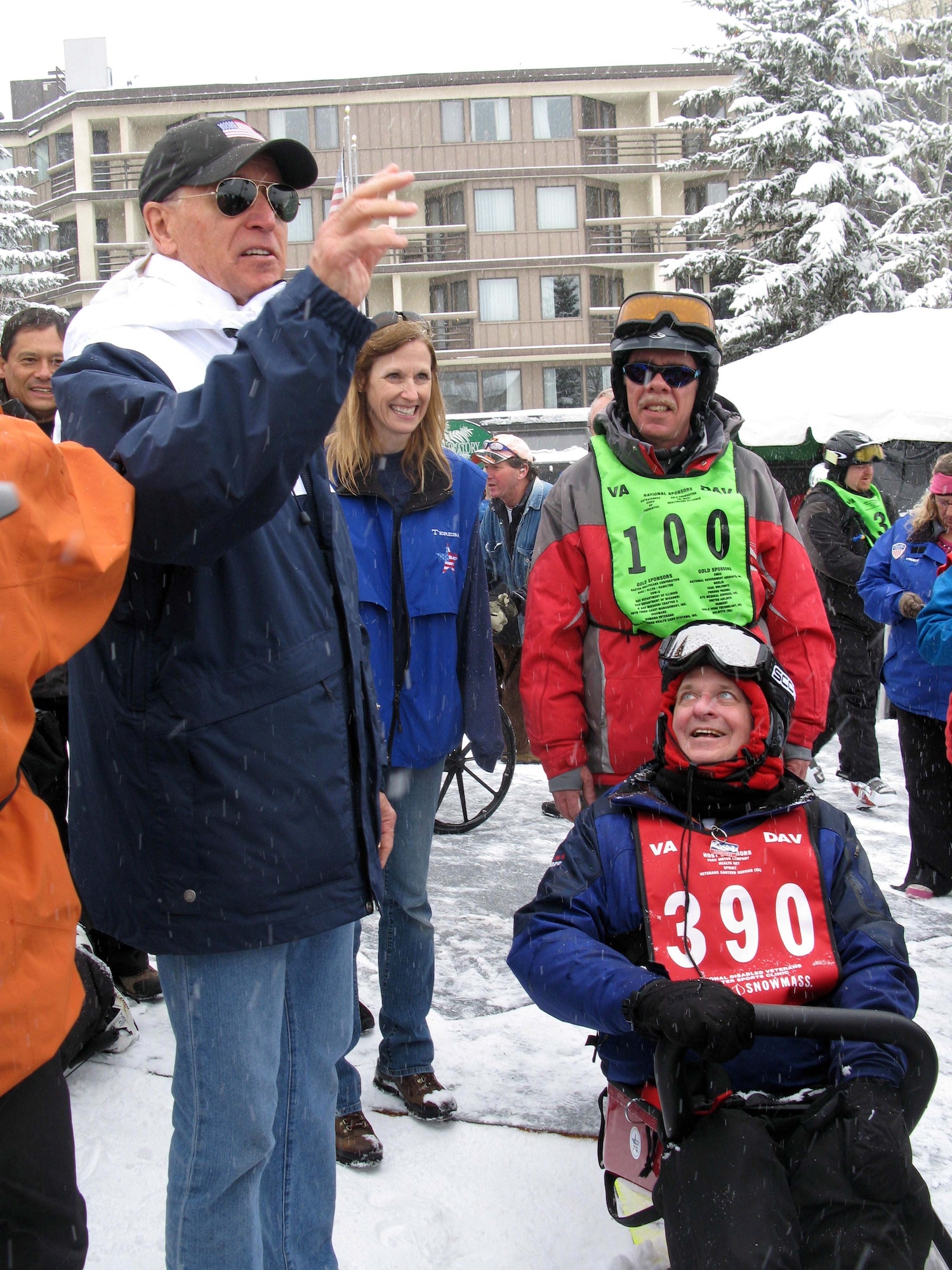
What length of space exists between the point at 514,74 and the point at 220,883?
41.7m

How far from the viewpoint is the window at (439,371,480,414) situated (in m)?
37.7

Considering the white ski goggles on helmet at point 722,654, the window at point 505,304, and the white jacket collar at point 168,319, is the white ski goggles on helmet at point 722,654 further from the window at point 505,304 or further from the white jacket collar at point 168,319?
the window at point 505,304

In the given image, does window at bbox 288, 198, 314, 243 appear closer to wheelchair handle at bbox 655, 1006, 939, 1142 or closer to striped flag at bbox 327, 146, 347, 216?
striped flag at bbox 327, 146, 347, 216

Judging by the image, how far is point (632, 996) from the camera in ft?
6.67

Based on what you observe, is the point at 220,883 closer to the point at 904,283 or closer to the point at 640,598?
the point at 640,598

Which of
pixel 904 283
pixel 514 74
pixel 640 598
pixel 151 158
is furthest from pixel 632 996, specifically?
pixel 514 74

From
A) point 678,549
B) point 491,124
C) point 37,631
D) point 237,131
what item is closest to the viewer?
point 37,631

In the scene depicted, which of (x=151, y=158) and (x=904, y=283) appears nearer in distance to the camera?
(x=151, y=158)

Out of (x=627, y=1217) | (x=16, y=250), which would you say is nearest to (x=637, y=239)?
(x=16, y=250)

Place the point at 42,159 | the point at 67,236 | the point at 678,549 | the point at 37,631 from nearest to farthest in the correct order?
the point at 37,631, the point at 678,549, the point at 67,236, the point at 42,159

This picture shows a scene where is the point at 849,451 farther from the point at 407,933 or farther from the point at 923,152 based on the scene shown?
the point at 923,152

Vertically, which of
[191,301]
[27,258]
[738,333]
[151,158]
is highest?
[27,258]

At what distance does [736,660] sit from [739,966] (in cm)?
65

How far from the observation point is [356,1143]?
9.24 ft
